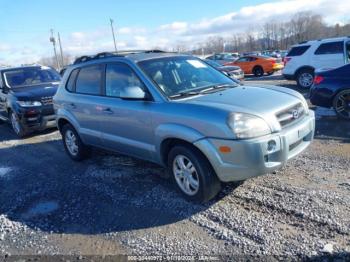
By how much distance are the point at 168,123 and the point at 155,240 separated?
1315 millimetres

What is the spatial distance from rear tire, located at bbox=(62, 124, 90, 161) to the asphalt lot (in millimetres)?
471

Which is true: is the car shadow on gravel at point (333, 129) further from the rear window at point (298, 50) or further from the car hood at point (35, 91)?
the rear window at point (298, 50)

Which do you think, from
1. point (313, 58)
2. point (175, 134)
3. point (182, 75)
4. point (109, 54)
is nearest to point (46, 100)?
point (109, 54)

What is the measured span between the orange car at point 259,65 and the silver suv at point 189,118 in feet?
56.6

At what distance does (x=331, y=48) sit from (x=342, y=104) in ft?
20.7

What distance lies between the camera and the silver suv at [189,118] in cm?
367

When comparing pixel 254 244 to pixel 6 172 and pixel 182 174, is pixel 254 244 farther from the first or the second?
pixel 6 172

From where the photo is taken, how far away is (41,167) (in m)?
6.32

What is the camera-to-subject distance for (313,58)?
13.5m

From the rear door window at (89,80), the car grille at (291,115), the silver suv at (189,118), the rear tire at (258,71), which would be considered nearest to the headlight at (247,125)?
the silver suv at (189,118)

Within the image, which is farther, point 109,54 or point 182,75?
point 109,54

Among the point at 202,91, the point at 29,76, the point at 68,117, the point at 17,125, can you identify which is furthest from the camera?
the point at 29,76

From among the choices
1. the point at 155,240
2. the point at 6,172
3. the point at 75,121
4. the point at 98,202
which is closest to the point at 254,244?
the point at 155,240

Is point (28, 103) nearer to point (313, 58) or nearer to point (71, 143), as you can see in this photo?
point (71, 143)
